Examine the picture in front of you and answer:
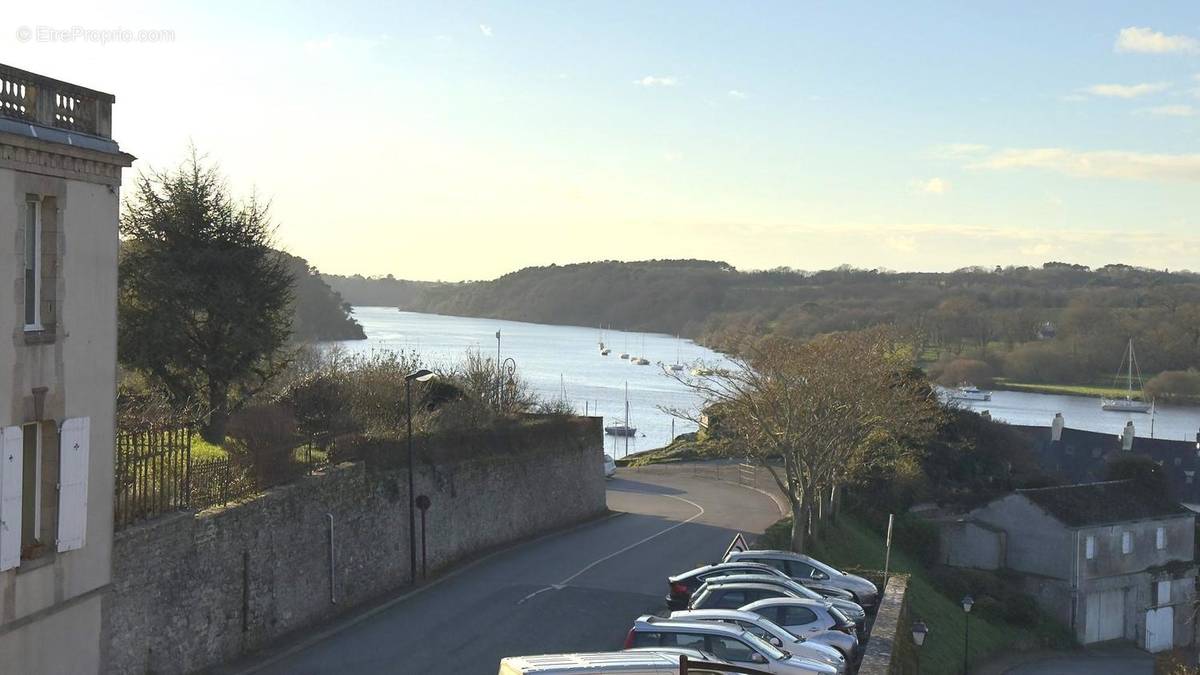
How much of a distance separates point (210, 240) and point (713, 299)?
165 meters

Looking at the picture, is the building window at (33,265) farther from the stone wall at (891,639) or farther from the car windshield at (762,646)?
the stone wall at (891,639)

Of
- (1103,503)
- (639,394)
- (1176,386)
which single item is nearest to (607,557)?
(1103,503)

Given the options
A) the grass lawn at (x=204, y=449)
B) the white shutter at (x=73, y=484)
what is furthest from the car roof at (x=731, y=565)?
the white shutter at (x=73, y=484)

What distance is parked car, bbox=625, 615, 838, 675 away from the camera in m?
16.4

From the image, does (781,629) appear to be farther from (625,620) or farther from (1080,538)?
(1080,538)

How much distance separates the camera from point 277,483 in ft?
66.3

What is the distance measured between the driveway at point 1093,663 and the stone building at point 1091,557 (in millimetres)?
766

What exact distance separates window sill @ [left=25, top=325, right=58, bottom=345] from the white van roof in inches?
272

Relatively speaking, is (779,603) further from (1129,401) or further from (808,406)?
(1129,401)

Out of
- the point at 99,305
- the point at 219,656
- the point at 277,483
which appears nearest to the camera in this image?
the point at 99,305

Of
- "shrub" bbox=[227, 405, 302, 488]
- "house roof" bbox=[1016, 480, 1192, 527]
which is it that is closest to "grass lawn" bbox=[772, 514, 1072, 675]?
"house roof" bbox=[1016, 480, 1192, 527]

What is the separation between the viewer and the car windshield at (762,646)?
54.3 feet

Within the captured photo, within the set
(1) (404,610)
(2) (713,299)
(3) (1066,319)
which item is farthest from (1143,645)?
(2) (713,299)

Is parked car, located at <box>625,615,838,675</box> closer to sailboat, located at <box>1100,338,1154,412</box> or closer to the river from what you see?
the river
